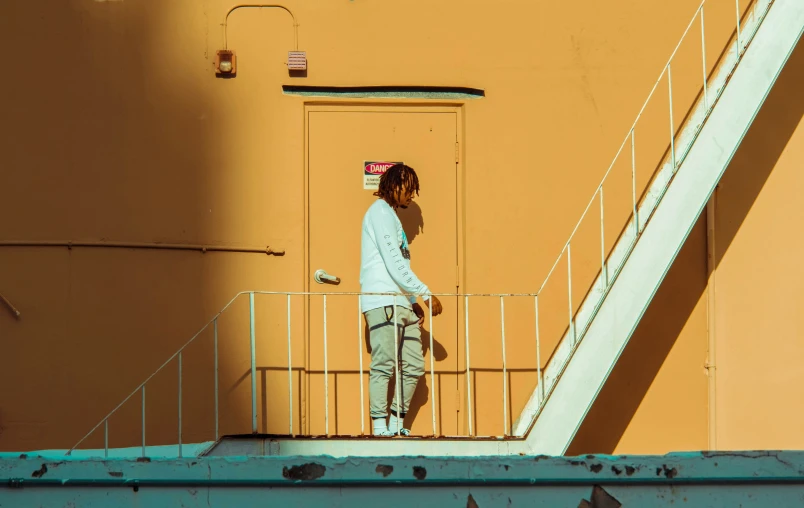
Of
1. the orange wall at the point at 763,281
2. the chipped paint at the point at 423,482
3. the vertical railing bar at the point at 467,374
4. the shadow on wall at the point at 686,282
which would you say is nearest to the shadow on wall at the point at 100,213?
the vertical railing bar at the point at 467,374

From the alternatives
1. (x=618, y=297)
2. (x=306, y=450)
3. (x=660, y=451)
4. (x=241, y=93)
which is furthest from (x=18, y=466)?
(x=660, y=451)

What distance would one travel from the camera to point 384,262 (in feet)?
27.8

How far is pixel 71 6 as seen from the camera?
9.42 meters

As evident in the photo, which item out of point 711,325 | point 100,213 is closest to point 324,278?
point 100,213

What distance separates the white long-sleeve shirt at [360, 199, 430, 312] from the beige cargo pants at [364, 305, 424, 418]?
3.1 inches

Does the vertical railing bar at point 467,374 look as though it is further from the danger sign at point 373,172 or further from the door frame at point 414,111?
the danger sign at point 373,172

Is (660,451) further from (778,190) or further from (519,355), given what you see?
(778,190)

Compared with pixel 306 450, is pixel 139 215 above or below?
above

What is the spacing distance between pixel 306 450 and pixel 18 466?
120 inches

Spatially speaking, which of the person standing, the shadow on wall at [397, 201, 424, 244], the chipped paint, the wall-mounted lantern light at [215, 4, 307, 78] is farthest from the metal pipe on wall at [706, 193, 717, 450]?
the chipped paint

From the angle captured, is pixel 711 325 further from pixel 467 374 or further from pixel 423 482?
pixel 423 482

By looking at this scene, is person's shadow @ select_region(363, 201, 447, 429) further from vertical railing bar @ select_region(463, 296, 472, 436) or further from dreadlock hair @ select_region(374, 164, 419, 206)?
dreadlock hair @ select_region(374, 164, 419, 206)

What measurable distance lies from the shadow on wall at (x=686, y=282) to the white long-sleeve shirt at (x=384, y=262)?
1.92m

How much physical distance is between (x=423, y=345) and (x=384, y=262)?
43.0 inches
